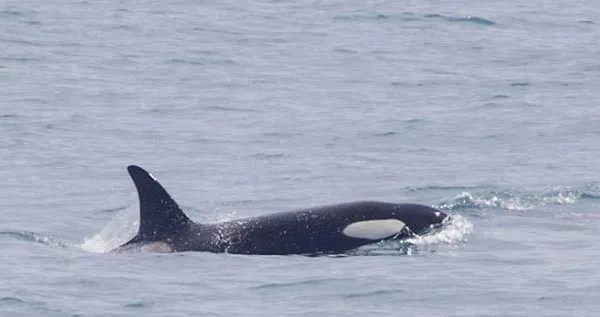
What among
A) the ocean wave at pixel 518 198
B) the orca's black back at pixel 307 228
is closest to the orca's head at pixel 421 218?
the orca's black back at pixel 307 228

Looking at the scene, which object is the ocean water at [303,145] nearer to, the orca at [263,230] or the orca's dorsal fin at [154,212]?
the orca at [263,230]

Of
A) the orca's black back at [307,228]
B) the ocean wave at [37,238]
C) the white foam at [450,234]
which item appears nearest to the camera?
the orca's black back at [307,228]

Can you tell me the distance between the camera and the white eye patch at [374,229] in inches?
668

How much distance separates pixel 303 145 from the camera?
24.0 metres

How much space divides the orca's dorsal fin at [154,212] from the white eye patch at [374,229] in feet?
5.04

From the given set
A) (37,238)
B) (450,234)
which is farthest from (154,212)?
(450,234)

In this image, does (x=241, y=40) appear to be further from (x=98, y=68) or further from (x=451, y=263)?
(x=451, y=263)

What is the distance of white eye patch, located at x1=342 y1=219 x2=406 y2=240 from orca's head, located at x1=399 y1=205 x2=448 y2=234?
0.11 meters

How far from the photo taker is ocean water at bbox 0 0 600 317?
49.3 feet

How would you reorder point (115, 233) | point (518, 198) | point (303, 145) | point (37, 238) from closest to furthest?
point (37, 238)
point (115, 233)
point (518, 198)
point (303, 145)

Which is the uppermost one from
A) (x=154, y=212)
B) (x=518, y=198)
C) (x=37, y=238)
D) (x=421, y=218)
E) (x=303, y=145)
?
(x=154, y=212)

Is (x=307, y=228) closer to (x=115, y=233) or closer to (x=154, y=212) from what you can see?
(x=154, y=212)

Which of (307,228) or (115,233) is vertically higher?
(307,228)

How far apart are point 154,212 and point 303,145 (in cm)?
711
